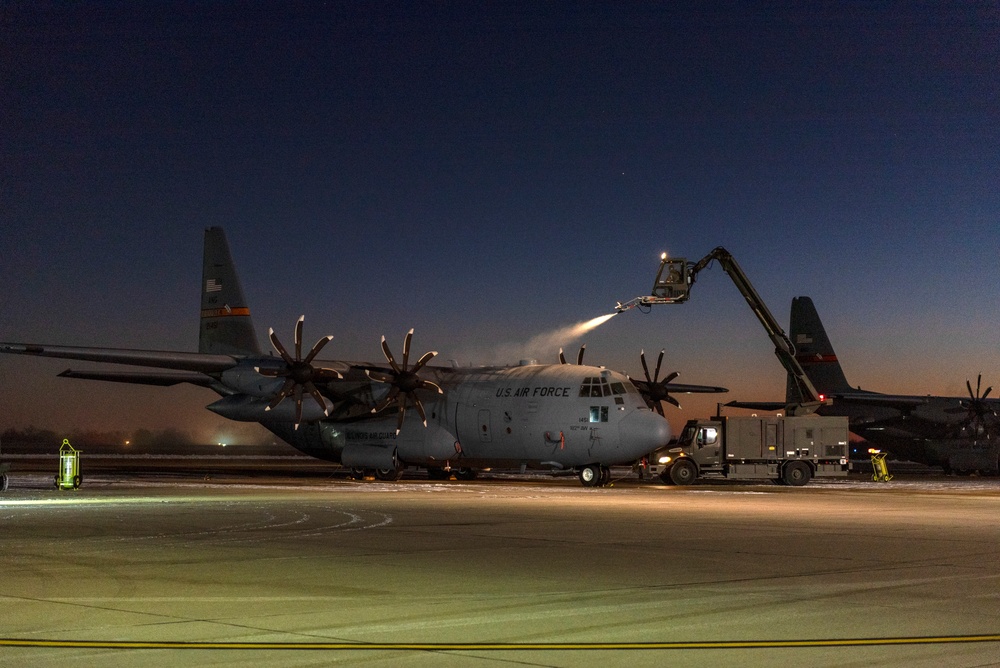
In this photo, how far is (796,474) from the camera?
131ft

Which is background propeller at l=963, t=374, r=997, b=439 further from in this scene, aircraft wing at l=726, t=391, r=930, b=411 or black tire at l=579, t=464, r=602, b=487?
black tire at l=579, t=464, r=602, b=487

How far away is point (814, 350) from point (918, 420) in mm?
7347

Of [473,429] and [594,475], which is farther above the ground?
[473,429]

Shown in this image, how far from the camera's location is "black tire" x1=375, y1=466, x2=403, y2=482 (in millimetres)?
42219

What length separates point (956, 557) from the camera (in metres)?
14.2

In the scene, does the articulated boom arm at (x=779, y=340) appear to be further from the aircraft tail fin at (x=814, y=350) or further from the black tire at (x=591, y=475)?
the aircraft tail fin at (x=814, y=350)

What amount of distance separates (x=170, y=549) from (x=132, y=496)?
15234 mm

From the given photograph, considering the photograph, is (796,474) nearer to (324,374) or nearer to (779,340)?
(779,340)

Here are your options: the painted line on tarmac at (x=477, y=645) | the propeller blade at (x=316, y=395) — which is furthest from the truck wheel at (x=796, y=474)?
the painted line on tarmac at (x=477, y=645)

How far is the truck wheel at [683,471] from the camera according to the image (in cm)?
3897

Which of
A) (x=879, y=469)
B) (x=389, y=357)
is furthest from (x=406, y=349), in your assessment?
(x=879, y=469)

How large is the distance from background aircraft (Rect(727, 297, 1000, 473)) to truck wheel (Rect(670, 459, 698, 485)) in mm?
19390

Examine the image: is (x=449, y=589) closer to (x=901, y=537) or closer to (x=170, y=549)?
(x=170, y=549)

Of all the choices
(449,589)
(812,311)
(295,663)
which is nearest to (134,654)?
(295,663)
